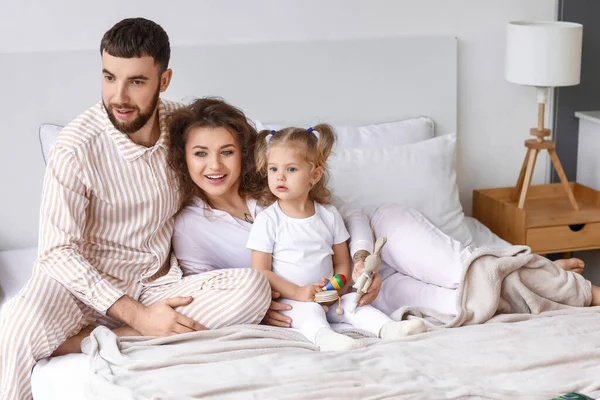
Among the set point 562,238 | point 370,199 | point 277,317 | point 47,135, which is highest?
point 47,135

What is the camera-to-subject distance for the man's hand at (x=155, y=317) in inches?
80.4

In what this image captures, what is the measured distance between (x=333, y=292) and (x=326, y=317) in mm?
86

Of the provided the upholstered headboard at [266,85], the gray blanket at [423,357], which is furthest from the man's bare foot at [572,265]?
the upholstered headboard at [266,85]

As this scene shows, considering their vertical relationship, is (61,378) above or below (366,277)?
below

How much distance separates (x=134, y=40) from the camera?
212 centimetres

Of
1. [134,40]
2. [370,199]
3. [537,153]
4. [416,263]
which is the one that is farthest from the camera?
[537,153]

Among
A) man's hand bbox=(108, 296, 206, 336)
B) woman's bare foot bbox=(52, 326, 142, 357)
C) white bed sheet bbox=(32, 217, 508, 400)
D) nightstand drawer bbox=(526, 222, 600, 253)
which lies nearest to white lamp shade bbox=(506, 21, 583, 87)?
nightstand drawer bbox=(526, 222, 600, 253)

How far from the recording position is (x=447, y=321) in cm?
210

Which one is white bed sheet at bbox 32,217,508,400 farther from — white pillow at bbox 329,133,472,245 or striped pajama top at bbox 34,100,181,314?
white pillow at bbox 329,133,472,245

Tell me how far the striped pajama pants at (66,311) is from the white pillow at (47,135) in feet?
2.33

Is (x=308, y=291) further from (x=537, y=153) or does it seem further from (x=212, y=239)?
(x=537, y=153)

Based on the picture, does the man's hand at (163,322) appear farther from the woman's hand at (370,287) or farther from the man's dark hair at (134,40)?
the man's dark hair at (134,40)

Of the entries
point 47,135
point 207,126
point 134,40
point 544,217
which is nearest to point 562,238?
point 544,217

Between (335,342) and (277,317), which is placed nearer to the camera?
(335,342)
